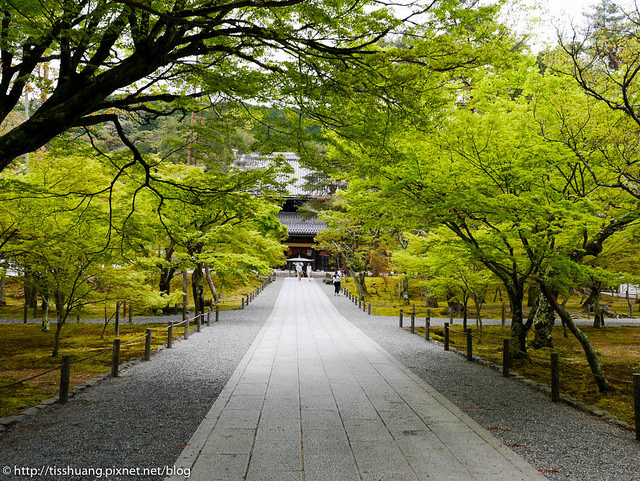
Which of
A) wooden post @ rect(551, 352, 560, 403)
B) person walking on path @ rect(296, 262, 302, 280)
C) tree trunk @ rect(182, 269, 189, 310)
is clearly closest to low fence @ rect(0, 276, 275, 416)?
tree trunk @ rect(182, 269, 189, 310)

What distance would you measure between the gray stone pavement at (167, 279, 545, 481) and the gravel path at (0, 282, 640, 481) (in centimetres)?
33

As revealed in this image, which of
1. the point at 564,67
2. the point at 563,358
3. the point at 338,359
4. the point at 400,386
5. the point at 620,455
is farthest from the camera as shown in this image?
the point at 563,358

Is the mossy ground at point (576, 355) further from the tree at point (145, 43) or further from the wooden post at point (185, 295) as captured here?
the wooden post at point (185, 295)

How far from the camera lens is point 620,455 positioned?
4664mm

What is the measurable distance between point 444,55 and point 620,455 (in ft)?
17.1

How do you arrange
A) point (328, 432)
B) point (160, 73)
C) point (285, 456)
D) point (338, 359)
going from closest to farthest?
point (285, 456) → point (328, 432) → point (160, 73) → point (338, 359)

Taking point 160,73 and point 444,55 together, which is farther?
point 160,73

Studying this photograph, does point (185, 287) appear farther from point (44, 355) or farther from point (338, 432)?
point (338, 432)

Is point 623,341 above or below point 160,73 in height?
below

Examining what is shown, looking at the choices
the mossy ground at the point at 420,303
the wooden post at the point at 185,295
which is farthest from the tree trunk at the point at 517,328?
the wooden post at the point at 185,295

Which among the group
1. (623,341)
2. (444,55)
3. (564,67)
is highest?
(564,67)

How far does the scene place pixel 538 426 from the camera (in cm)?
555

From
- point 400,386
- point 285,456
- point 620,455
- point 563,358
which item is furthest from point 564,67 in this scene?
point 563,358

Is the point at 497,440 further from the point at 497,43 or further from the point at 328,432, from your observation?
the point at 497,43
